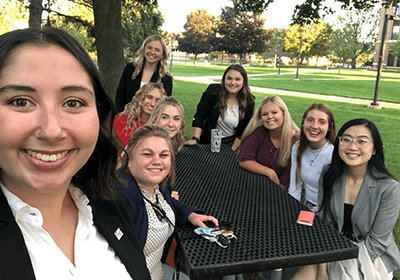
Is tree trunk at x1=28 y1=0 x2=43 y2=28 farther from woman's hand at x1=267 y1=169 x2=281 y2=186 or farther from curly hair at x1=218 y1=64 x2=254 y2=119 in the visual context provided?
woman's hand at x1=267 y1=169 x2=281 y2=186

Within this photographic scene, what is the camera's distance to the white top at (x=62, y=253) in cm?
99

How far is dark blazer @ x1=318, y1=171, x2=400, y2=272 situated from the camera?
8.04 ft

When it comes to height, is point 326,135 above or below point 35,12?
below

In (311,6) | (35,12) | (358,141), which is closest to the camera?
(358,141)

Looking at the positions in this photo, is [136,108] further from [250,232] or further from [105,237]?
[105,237]

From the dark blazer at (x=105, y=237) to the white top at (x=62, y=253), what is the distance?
0.02 meters

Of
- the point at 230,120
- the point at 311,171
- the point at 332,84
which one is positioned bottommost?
the point at 311,171

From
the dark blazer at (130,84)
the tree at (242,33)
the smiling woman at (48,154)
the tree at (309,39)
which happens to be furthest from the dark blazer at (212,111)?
the tree at (309,39)

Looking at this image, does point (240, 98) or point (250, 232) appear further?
point (240, 98)

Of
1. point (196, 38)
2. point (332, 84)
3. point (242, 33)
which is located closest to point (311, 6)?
point (332, 84)

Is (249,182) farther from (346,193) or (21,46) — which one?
(21,46)

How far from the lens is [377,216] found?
249cm

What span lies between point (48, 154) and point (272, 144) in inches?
110

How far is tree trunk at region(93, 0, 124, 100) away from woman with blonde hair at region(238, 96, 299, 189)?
4299mm
